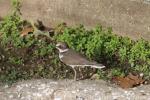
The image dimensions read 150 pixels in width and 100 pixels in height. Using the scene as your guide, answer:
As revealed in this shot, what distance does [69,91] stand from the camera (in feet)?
25.8

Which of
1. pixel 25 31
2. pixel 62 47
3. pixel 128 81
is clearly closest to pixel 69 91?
pixel 62 47

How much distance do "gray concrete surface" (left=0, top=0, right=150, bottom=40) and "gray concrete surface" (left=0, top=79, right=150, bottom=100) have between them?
90cm

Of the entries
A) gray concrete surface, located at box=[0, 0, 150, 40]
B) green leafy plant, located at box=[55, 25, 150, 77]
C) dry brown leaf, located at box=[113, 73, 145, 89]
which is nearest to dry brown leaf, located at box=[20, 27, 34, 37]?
gray concrete surface, located at box=[0, 0, 150, 40]

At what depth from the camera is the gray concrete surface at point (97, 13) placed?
8406 mm

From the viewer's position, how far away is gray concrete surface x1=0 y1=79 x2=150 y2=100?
777 cm

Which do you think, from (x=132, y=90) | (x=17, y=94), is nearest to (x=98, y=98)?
(x=132, y=90)

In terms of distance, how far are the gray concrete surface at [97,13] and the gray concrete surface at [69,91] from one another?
0.90 metres

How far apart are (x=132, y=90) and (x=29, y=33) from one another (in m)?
1.95

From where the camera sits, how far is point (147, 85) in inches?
317

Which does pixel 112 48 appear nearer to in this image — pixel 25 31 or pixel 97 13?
pixel 97 13

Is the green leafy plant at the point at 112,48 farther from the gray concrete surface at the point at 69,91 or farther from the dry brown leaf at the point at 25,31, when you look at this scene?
the dry brown leaf at the point at 25,31

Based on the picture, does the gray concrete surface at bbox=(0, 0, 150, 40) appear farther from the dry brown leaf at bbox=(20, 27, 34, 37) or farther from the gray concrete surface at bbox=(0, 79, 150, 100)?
the gray concrete surface at bbox=(0, 79, 150, 100)

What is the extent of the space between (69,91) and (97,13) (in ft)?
4.34

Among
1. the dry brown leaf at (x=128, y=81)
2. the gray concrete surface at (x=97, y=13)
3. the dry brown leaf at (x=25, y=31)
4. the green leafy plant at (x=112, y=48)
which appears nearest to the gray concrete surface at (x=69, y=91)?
the dry brown leaf at (x=128, y=81)
